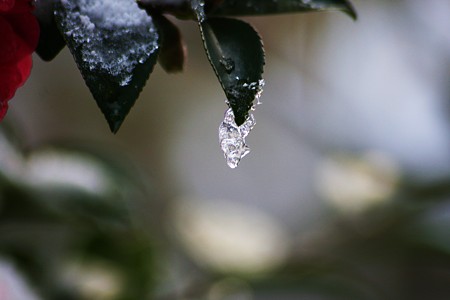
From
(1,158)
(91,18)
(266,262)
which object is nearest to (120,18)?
(91,18)

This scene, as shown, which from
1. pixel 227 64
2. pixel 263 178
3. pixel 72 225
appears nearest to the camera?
pixel 227 64

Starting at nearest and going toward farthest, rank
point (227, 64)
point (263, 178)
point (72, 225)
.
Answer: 1. point (227, 64)
2. point (72, 225)
3. point (263, 178)

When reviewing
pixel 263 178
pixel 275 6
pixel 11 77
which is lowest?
pixel 11 77

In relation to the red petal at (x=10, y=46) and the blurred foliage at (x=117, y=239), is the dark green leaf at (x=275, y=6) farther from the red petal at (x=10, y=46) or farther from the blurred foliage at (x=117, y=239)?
the blurred foliage at (x=117, y=239)

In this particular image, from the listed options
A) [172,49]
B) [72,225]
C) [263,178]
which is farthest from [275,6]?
[263,178]

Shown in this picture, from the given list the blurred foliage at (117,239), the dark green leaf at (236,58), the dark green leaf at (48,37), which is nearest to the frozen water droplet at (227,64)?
the dark green leaf at (236,58)

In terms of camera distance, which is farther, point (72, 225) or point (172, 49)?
point (72, 225)

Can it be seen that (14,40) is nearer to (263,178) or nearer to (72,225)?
(72,225)

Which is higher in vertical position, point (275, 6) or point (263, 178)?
point (263, 178)
